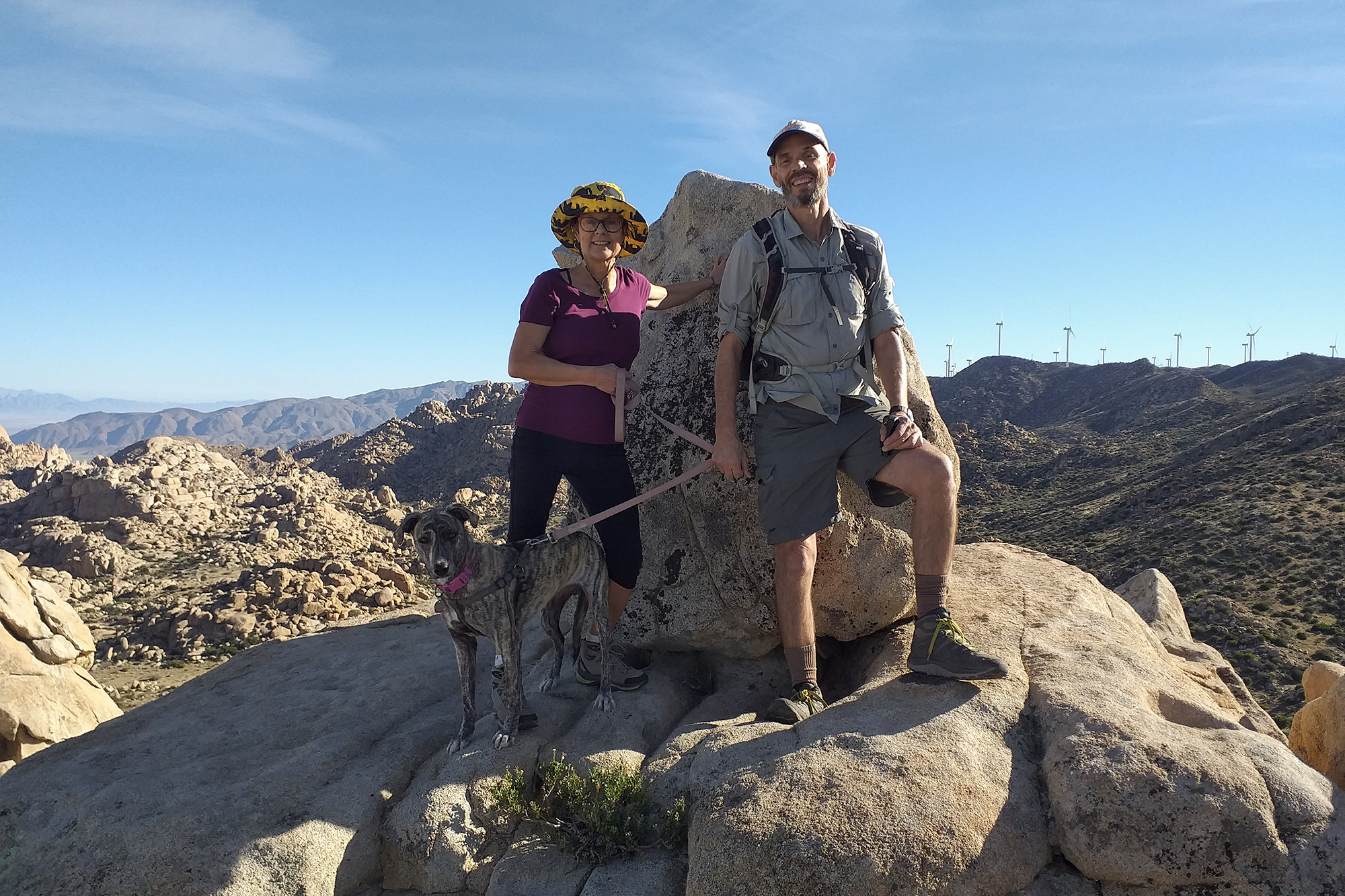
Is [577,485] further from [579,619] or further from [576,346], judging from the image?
[579,619]

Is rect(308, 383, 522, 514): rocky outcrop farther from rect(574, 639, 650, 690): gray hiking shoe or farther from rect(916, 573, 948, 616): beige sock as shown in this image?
rect(916, 573, 948, 616): beige sock

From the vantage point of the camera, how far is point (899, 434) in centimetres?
510

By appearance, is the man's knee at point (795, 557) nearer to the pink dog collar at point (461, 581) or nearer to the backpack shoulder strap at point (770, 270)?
the backpack shoulder strap at point (770, 270)

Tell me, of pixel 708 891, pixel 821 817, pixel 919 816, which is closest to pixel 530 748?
pixel 708 891

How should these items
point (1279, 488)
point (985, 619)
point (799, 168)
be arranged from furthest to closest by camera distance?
1. point (1279, 488)
2. point (985, 619)
3. point (799, 168)

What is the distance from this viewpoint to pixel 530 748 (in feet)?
17.3

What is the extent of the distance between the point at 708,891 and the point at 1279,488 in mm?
44082

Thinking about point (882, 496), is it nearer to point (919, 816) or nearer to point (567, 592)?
point (919, 816)

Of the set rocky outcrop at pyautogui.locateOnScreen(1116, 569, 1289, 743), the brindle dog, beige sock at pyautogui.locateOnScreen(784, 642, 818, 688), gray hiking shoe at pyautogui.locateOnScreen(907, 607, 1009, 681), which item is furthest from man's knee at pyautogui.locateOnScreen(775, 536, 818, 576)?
rocky outcrop at pyautogui.locateOnScreen(1116, 569, 1289, 743)

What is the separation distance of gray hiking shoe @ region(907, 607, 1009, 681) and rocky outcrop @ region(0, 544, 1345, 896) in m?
0.15

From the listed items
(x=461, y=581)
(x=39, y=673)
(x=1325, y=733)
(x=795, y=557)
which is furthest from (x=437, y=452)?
→ (x=1325, y=733)

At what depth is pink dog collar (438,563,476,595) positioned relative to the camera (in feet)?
16.0

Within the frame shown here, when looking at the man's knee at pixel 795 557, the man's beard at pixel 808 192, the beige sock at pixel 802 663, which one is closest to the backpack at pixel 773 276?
the man's beard at pixel 808 192

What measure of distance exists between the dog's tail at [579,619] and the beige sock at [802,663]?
1.56 m
